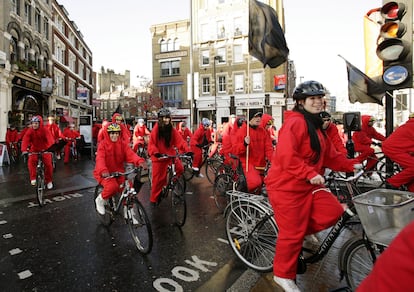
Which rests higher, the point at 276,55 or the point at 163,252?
the point at 276,55

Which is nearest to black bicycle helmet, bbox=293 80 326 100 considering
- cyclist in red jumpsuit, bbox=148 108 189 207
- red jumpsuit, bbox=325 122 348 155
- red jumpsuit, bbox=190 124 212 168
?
red jumpsuit, bbox=325 122 348 155

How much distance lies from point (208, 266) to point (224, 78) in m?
30.9

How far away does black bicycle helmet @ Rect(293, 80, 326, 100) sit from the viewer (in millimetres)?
2793

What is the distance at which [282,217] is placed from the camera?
2.73m

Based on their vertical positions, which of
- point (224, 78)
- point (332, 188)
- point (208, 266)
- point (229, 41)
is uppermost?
point (229, 41)

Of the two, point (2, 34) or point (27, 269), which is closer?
point (27, 269)

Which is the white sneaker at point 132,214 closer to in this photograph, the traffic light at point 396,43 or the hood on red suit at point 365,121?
the traffic light at point 396,43

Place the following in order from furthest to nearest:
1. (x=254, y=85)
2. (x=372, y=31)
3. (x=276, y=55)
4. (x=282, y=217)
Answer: (x=254, y=85)
(x=372, y=31)
(x=276, y=55)
(x=282, y=217)

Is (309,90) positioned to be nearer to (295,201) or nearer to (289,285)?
(295,201)

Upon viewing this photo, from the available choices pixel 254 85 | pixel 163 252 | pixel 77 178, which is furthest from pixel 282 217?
pixel 254 85

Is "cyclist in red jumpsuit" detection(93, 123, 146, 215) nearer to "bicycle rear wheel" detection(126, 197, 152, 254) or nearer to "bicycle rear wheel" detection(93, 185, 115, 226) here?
"bicycle rear wheel" detection(93, 185, 115, 226)

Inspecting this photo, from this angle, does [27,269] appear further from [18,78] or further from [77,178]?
[18,78]

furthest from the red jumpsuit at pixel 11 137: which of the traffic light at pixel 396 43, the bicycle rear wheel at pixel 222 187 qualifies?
the traffic light at pixel 396 43

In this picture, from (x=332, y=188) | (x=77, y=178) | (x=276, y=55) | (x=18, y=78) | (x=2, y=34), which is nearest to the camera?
(x=276, y=55)
